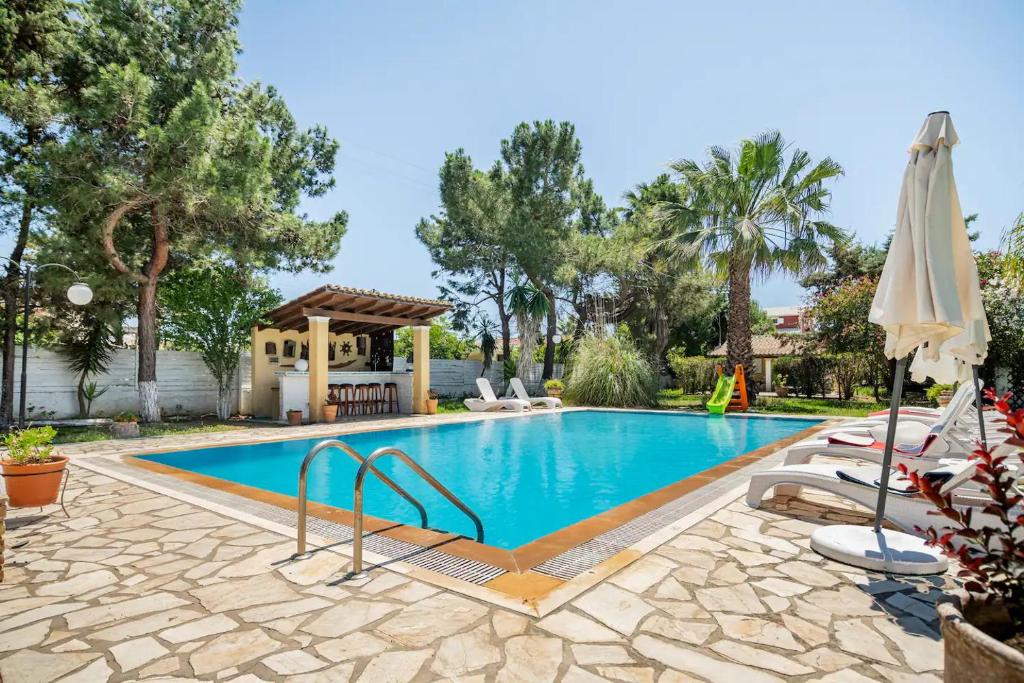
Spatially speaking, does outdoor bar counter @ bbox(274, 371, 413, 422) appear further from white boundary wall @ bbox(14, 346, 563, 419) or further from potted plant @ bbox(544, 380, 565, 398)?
potted plant @ bbox(544, 380, 565, 398)

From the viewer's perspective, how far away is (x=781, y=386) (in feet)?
78.5

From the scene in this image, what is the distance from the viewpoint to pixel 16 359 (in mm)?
12148

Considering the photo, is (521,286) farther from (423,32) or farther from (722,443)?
(722,443)

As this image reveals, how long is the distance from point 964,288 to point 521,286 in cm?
1774

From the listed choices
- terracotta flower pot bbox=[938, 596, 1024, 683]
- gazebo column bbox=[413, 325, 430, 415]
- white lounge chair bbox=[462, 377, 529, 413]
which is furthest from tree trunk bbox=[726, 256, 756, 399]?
terracotta flower pot bbox=[938, 596, 1024, 683]

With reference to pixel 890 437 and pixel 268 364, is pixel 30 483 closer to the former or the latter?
pixel 890 437

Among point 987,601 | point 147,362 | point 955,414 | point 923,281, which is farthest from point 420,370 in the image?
point 987,601

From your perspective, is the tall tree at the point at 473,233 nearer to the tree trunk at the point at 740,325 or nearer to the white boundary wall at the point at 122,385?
the tree trunk at the point at 740,325

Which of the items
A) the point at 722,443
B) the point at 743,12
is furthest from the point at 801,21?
the point at 722,443

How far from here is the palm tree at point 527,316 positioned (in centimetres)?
2044

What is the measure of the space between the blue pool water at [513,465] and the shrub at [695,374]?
10.7 metres

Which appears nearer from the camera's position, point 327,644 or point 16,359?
point 327,644

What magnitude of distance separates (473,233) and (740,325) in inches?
449

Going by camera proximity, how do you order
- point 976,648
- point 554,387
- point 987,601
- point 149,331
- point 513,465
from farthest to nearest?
point 554,387 < point 149,331 < point 513,465 < point 987,601 < point 976,648
